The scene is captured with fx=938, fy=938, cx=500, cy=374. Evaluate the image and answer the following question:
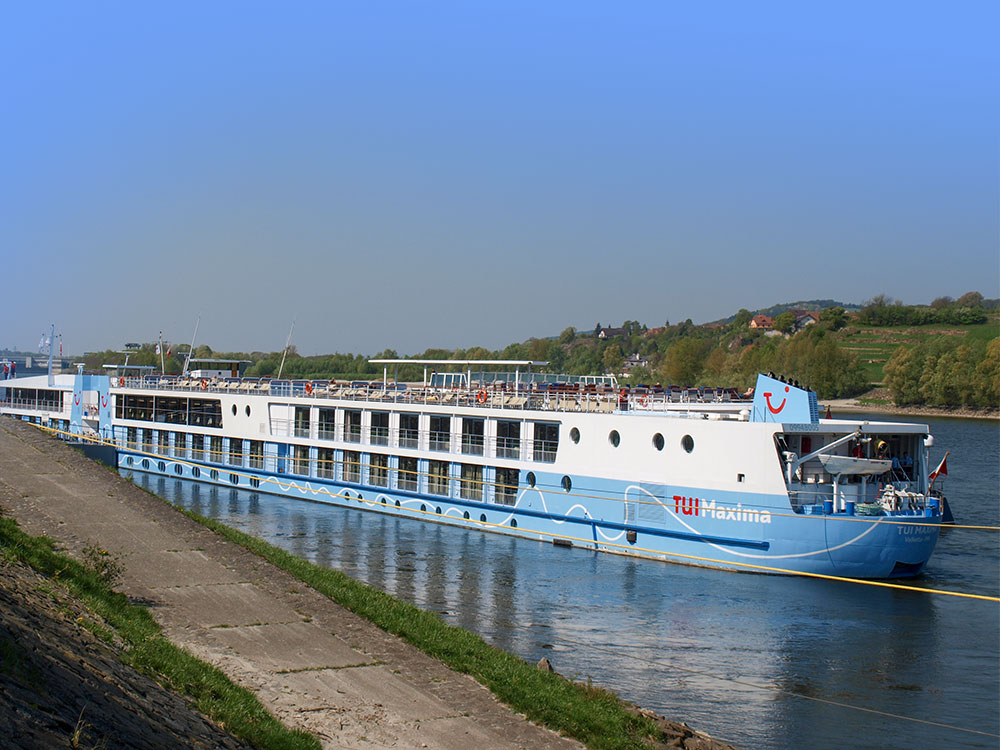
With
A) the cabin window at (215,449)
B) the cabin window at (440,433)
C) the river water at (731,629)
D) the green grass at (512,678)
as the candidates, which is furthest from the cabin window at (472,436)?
the green grass at (512,678)

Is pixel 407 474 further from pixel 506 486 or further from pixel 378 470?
pixel 506 486

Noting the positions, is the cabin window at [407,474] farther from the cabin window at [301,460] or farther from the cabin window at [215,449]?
the cabin window at [215,449]

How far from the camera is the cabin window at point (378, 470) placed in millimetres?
37094

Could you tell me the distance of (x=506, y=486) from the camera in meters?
32.2

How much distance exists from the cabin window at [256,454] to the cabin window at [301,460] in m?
2.11

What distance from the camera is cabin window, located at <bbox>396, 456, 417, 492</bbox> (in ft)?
118

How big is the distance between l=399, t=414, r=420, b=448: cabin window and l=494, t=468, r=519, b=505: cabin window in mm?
4907

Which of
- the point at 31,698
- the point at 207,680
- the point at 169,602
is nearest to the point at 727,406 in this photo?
the point at 169,602

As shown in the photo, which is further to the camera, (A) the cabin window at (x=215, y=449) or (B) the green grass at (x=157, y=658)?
(A) the cabin window at (x=215, y=449)

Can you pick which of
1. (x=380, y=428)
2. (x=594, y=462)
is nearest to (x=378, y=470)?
(x=380, y=428)

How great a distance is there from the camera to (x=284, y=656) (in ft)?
40.8

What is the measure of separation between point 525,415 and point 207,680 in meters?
21.3

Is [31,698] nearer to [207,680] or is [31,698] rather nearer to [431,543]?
[207,680]

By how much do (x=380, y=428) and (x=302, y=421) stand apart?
4978 millimetres
